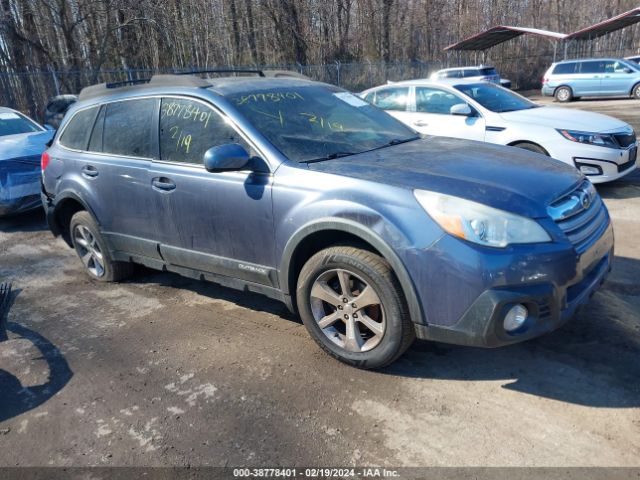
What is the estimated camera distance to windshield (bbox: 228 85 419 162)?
3410 mm

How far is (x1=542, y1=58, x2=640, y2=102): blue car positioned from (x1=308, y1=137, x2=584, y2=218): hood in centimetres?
2098

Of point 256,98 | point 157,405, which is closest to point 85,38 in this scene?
point 256,98

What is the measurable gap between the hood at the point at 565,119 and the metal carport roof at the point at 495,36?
23.5 metres

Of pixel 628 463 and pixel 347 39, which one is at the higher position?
pixel 347 39

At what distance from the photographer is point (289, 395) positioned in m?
2.98

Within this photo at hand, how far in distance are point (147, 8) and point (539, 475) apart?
2127cm

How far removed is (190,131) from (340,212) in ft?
4.90

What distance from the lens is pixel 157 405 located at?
2.97 m

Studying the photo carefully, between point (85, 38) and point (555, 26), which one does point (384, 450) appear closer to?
point (85, 38)

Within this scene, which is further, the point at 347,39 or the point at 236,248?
the point at 347,39

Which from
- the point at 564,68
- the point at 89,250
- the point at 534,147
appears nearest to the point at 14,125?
the point at 89,250

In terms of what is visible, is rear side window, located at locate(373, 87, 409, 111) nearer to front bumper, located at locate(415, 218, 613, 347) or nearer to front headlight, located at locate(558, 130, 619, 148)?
front headlight, located at locate(558, 130, 619, 148)

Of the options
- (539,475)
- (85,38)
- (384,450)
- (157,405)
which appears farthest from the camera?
(85,38)

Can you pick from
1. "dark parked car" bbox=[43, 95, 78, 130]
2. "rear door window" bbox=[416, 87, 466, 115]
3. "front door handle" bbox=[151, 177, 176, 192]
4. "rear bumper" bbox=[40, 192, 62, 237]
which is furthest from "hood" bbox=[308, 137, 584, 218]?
"dark parked car" bbox=[43, 95, 78, 130]
